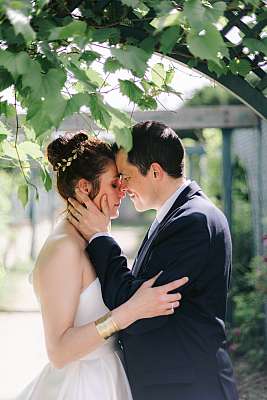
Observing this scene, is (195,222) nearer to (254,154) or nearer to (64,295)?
(64,295)

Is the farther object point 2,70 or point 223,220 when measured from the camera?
point 223,220

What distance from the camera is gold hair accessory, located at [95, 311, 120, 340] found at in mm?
2533

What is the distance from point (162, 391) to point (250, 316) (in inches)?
181

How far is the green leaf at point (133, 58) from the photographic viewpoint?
198cm

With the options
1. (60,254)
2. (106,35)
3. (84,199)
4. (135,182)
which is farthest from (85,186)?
(106,35)

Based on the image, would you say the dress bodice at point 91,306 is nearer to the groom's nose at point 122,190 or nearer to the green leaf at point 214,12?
the groom's nose at point 122,190

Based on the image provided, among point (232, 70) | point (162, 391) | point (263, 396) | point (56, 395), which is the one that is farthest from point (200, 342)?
point (263, 396)

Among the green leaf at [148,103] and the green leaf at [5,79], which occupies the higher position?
the green leaf at [5,79]

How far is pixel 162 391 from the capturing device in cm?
259

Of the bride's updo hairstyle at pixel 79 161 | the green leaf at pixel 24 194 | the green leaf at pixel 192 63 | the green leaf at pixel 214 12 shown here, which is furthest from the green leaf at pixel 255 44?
the green leaf at pixel 24 194

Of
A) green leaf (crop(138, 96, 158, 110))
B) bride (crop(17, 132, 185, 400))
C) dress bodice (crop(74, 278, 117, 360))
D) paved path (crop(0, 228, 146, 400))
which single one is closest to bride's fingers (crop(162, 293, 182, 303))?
bride (crop(17, 132, 185, 400))

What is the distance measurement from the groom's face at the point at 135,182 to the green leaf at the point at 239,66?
488mm

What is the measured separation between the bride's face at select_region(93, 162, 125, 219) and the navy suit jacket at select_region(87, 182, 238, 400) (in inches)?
9.0

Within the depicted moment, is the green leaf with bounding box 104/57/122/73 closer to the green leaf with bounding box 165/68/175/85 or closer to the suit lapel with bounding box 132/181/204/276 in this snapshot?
the suit lapel with bounding box 132/181/204/276
